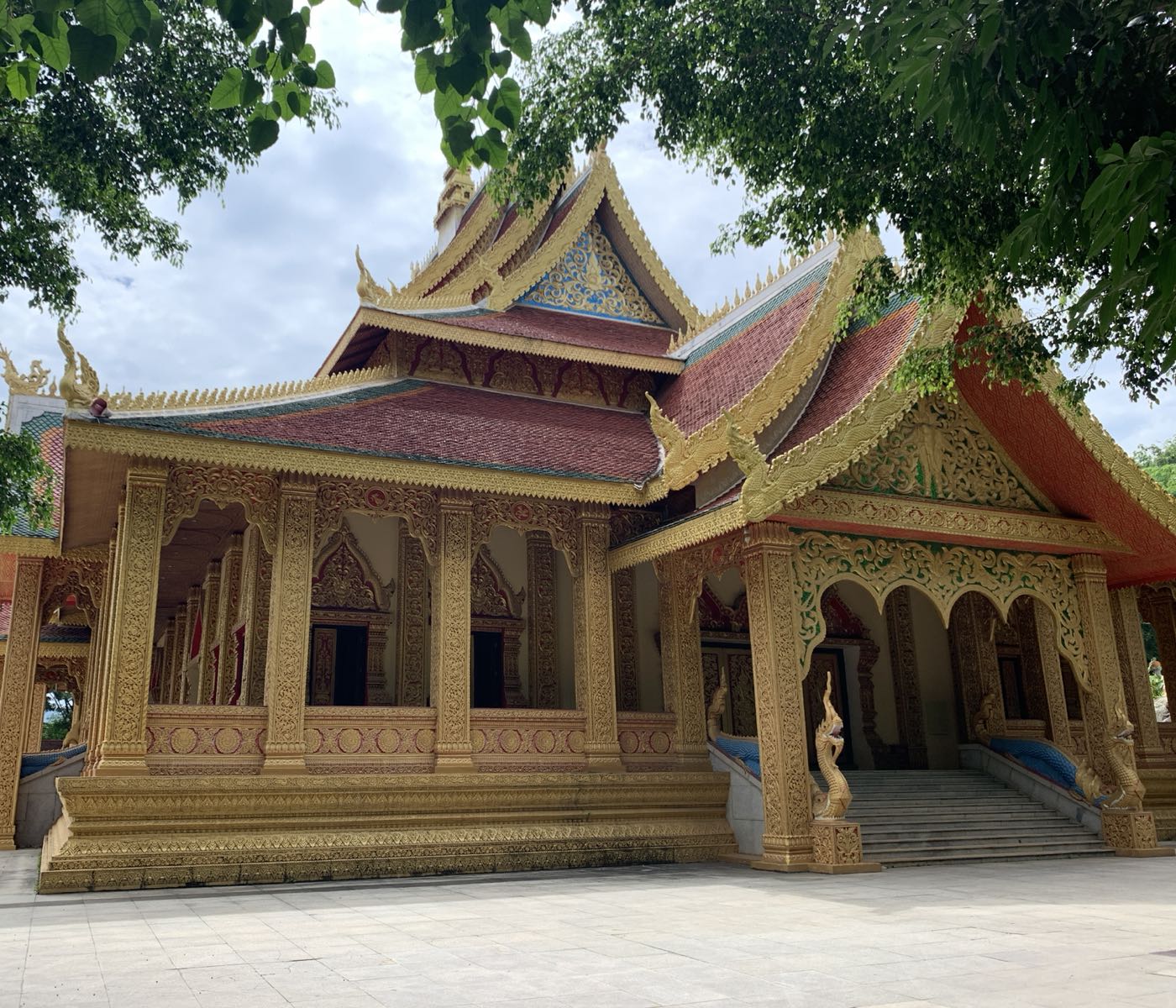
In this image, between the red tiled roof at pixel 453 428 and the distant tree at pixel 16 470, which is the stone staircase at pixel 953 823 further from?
the distant tree at pixel 16 470

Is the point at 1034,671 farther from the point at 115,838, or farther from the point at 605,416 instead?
the point at 115,838

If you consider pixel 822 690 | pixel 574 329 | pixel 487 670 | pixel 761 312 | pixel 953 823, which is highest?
pixel 761 312

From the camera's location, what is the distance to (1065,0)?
11.7 feet

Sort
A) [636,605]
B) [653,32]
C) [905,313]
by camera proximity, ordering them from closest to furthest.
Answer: [653,32], [905,313], [636,605]

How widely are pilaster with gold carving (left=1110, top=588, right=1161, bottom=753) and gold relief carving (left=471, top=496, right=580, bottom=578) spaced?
6.11 meters

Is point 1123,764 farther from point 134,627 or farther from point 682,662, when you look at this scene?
point 134,627

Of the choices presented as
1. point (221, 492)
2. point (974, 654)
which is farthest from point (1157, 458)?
point (221, 492)

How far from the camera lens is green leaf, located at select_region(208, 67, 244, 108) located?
8.66 ft

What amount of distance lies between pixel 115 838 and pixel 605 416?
6913mm

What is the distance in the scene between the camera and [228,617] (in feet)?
38.8

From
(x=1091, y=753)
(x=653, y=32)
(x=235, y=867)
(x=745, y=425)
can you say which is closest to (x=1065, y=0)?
(x=653, y=32)

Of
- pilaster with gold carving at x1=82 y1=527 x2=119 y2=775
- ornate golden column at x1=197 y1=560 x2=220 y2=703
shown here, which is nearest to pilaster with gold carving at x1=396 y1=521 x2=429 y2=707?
ornate golden column at x1=197 y1=560 x2=220 y2=703

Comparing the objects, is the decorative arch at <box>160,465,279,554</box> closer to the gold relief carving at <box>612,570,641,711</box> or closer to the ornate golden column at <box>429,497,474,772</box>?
the ornate golden column at <box>429,497,474,772</box>

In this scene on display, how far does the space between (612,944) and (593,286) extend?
10.3 meters
